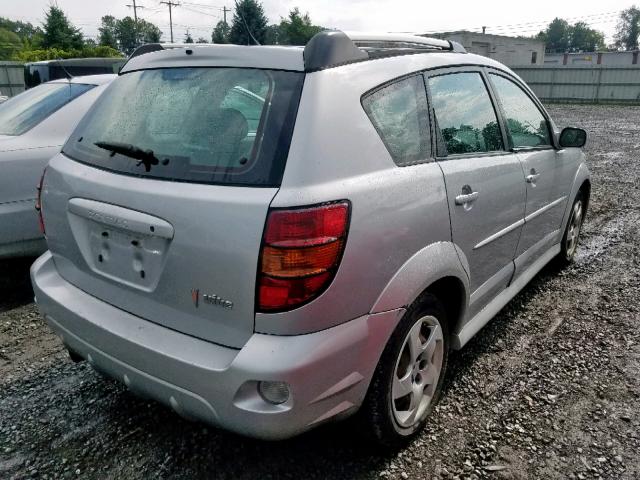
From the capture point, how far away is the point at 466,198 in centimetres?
240

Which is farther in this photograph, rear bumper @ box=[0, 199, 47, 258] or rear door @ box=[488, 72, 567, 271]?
rear bumper @ box=[0, 199, 47, 258]

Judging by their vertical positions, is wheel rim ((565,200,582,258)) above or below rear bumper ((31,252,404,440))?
below

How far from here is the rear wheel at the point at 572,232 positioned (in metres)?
4.34

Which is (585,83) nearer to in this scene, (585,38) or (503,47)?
(503,47)

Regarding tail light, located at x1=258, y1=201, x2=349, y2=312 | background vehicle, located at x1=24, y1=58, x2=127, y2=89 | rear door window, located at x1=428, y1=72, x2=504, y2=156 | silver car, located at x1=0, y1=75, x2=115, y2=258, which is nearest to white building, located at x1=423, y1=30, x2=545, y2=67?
background vehicle, located at x1=24, y1=58, x2=127, y2=89

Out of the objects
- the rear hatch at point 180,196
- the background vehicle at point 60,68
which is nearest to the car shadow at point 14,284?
the rear hatch at point 180,196

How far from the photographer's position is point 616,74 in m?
27.7

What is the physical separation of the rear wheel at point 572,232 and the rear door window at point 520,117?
1.02 metres

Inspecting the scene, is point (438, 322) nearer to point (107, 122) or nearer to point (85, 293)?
point (85, 293)

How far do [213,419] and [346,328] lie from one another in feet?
1.89

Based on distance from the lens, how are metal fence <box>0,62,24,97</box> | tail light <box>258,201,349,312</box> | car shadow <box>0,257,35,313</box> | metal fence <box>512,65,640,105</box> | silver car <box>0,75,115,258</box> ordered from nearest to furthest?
tail light <box>258,201,349,312</box>
silver car <box>0,75,115,258</box>
car shadow <box>0,257,35,313</box>
metal fence <box>0,62,24,97</box>
metal fence <box>512,65,640,105</box>

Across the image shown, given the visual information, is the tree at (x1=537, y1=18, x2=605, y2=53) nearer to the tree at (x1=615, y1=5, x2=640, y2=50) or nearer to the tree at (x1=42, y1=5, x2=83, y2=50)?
the tree at (x1=615, y1=5, x2=640, y2=50)

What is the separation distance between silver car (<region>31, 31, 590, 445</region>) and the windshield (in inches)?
86.8

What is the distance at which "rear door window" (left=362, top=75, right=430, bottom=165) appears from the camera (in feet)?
6.75
